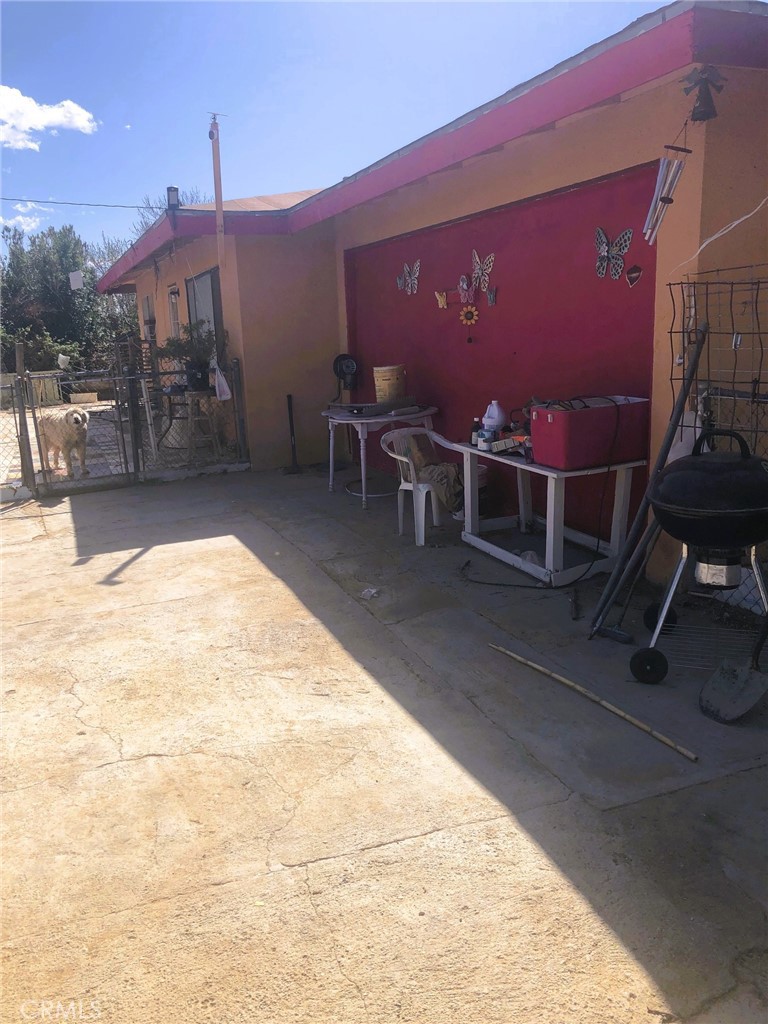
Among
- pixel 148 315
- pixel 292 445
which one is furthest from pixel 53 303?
pixel 292 445

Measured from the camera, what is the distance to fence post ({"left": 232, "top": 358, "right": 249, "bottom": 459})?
29.1 ft

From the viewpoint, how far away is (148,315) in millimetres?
15953

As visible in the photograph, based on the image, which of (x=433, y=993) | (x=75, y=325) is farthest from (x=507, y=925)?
(x=75, y=325)

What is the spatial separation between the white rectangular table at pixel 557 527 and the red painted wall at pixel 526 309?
531mm

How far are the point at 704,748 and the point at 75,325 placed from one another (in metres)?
26.9

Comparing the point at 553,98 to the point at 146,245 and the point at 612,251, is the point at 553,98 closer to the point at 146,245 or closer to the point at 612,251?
the point at 612,251

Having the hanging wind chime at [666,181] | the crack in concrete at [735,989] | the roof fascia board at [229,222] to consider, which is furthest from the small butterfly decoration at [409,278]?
the crack in concrete at [735,989]

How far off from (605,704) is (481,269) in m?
4.18

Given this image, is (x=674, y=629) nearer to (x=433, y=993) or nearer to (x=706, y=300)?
(x=706, y=300)

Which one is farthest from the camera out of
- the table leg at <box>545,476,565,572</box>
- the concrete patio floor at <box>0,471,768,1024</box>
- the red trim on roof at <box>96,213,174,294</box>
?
the red trim on roof at <box>96,213,174,294</box>

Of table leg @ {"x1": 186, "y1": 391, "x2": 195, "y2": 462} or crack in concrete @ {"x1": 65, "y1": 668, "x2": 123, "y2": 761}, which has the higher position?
table leg @ {"x1": 186, "y1": 391, "x2": 195, "y2": 462}

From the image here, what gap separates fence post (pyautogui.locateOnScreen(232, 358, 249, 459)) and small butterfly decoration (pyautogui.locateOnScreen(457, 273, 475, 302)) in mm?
3308

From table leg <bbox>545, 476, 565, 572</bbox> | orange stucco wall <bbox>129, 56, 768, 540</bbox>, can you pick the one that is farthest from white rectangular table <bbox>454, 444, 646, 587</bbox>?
orange stucco wall <bbox>129, 56, 768, 540</bbox>

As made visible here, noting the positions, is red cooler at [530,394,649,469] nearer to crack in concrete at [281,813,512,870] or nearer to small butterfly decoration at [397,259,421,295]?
crack in concrete at [281,813,512,870]
